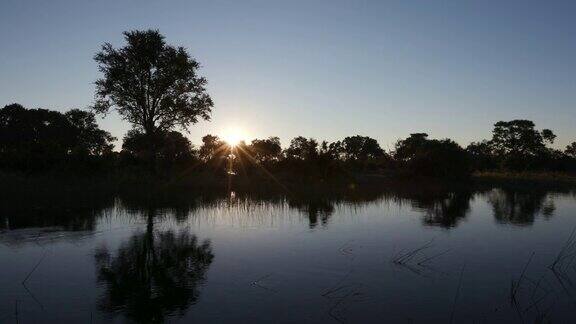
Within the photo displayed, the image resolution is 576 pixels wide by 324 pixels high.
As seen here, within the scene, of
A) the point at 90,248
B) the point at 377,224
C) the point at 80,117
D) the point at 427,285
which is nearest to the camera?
the point at 427,285

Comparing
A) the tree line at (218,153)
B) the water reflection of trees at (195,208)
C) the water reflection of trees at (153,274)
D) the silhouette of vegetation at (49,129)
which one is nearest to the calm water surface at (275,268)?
the water reflection of trees at (153,274)

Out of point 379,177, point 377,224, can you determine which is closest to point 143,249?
point 377,224

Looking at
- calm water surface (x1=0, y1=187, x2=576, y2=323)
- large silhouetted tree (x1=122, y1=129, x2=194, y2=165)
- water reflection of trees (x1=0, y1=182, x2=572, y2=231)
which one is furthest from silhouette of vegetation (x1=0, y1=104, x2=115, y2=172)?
calm water surface (x1=0, y1=187, x2=576, y2=323)

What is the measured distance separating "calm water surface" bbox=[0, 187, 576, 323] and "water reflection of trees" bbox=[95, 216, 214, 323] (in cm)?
5

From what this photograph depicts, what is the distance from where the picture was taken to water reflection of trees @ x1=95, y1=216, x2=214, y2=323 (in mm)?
10039

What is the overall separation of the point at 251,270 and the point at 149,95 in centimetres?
3199

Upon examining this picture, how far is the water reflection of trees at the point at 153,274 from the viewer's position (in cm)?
1004

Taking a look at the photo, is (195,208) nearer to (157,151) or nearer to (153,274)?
(153,274)

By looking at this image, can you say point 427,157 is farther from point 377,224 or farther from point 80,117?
point 80,117

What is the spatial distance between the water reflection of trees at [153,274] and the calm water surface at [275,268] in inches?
1.8

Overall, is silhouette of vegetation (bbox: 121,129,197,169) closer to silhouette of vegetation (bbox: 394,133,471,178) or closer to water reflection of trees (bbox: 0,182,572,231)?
water reflection of trees (bbox: 0,182,572,231)

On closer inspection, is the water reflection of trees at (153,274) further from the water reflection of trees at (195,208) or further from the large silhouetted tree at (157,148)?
the large silhouetted tree at (157,148)

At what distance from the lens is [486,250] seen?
669 inches

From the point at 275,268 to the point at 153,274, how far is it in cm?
335
